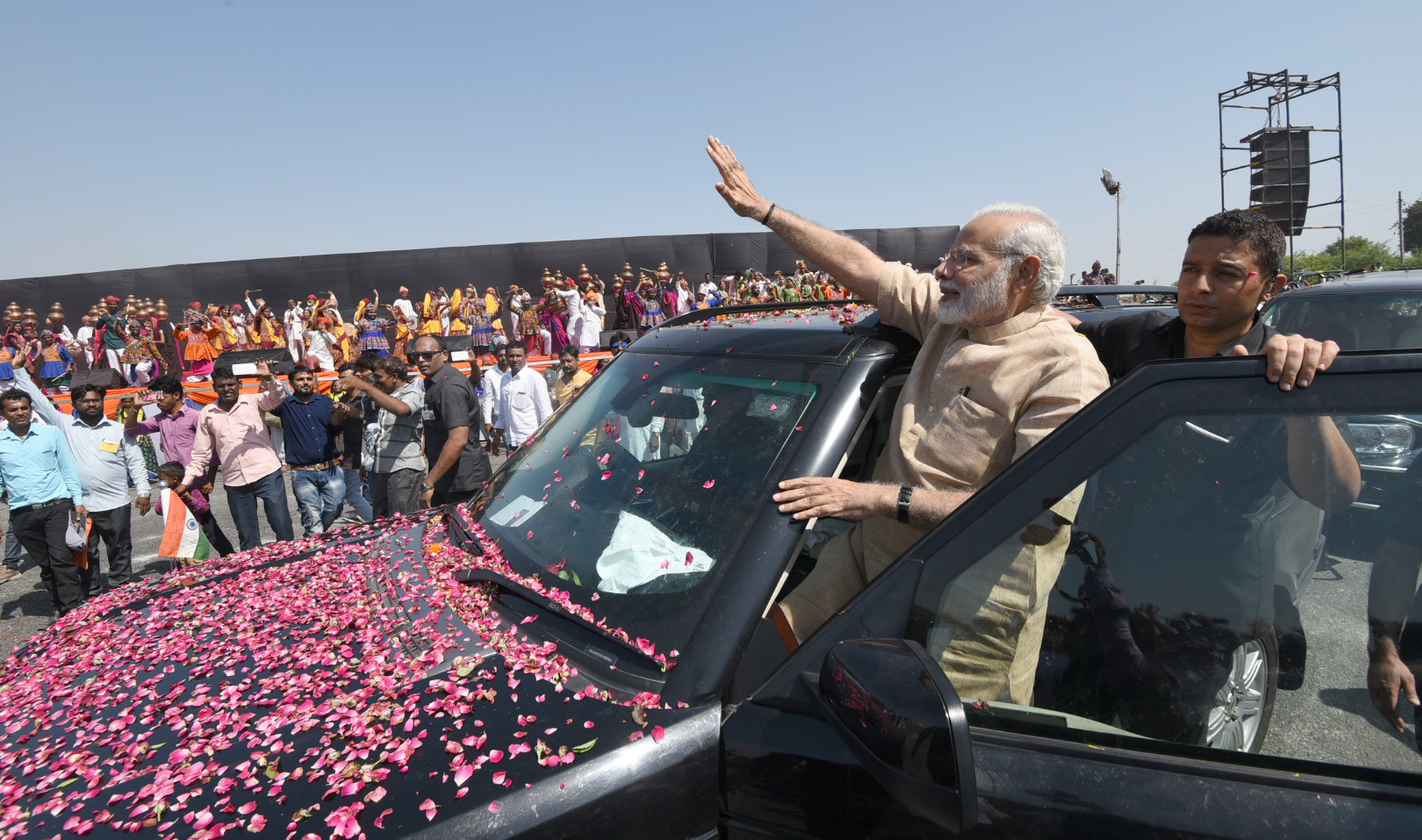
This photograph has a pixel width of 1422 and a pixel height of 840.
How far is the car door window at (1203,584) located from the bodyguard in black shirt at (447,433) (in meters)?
4.63

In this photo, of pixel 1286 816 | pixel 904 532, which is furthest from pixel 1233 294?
pixel 1286 816

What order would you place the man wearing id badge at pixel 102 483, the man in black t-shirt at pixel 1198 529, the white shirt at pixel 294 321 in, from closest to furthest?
the man in black t-shirt at pixel 1198 529 < the man wearing id badge at pixel 102 483 < the white shirt at pixel 294 321

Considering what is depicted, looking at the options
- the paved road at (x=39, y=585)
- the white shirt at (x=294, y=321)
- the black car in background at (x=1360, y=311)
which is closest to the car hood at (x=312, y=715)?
the black car in background at (x=1360, y=311)

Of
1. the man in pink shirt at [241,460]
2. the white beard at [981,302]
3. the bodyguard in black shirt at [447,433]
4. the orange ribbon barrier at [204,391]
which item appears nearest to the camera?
the white beard at [981,302]

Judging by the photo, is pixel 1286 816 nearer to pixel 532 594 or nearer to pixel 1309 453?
pixel 1309 453

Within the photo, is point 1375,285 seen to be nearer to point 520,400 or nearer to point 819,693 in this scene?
point 819,693

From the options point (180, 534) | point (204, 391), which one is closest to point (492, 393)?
point (180, 534)

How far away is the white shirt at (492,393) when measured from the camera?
29.3 ft

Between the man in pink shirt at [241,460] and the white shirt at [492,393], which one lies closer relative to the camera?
the man in pink shirt at [241,460]

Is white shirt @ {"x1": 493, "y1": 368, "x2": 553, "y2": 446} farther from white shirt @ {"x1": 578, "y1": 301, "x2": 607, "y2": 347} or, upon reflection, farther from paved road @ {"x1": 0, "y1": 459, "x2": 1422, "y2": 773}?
white shirt @ {"x1": 578, "y1": 301, "x2": 607, "y2": 347}

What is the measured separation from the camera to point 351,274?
64.2ft

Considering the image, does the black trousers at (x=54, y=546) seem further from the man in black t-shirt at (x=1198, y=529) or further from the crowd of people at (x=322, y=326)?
the crowd of people at (x=322, y=326)

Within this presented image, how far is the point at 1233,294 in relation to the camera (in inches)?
86.4

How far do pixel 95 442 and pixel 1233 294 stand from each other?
25.3 feet
